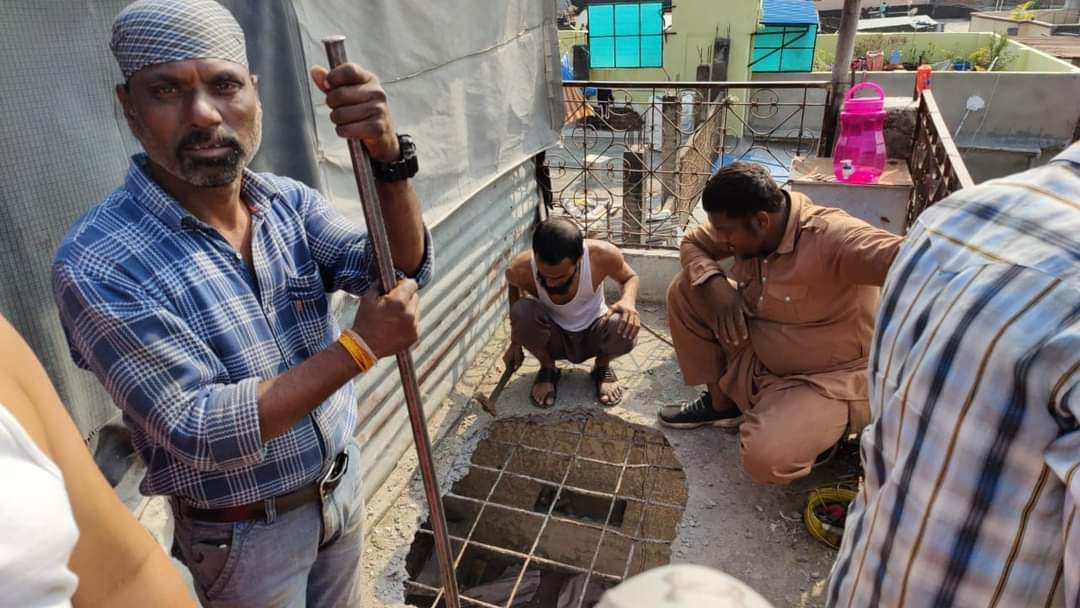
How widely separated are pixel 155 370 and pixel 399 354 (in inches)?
21.0

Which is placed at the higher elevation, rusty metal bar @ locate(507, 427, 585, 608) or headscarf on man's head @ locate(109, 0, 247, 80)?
headscarf on man's head @ locate(109, 0, 247, 80)

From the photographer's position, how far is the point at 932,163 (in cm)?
369

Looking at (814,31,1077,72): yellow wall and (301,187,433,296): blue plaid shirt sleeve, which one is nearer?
(301,187,433,296): blue plaid shirt sleeve

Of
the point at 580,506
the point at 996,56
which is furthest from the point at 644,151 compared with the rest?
the point at 996,56

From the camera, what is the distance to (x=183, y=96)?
1509 mm

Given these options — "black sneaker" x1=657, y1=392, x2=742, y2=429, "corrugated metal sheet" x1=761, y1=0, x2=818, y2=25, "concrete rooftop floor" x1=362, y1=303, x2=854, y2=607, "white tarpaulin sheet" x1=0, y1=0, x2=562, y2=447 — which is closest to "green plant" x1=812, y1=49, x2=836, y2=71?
"corrugated metal sheet" x1=761, y1=0, x2=818, y2=25

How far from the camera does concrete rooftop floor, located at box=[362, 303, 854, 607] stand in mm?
3059

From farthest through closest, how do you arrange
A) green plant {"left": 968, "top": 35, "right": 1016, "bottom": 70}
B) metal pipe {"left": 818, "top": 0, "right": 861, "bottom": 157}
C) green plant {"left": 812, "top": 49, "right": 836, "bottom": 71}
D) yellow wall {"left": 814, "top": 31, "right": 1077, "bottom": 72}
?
yellow wall {"left": 814, "top": 31, "right": 1077, "bottom": 72}, green plant {"left": 812, "top": 49, "right": 836, "bottom": 71}, green plant {"left": 968, "top": 35, "right": 1016, "bottom": 70}, metal pipe {"left": 818, "top": 0, "right": 861, "bottom": 157}

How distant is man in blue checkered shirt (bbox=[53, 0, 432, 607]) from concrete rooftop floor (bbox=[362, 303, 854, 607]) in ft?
5.07

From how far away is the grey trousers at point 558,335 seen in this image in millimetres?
4246

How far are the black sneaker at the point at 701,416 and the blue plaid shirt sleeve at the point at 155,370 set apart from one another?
3.01 meters

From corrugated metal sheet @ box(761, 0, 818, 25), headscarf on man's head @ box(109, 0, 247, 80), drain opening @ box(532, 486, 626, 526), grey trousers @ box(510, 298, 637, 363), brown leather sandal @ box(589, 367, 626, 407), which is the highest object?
headscarf on man's head @ box(109, 0, 247, 80)

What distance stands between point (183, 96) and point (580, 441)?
3.11m

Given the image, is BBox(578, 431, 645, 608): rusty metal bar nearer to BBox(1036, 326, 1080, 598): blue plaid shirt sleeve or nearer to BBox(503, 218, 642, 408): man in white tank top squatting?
BBox(503, 218, 642, 408): man in white tank top squatting
